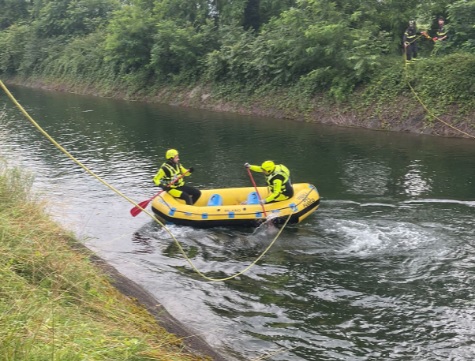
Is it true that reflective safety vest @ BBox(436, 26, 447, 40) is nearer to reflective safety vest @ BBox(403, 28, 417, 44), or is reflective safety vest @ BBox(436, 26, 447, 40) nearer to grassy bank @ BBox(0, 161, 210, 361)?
reflective safety vest @ BBox(403, 28, 417, 44)

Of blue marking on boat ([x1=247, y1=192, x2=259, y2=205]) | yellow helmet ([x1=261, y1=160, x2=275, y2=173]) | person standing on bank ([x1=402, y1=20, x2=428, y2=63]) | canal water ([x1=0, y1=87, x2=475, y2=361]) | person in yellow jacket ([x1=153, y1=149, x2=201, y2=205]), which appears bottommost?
canal water ([x1=0, y1=87, x2=475, y2=361])

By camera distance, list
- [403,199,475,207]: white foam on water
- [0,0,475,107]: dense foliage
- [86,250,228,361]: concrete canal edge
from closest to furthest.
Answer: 1. [86,250,228,361]: concrete canal edge
2. [403,199,475,207]: white foam on water
3. [0,0,475,107]: dense foliage

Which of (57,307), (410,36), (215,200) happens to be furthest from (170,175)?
(410,36)

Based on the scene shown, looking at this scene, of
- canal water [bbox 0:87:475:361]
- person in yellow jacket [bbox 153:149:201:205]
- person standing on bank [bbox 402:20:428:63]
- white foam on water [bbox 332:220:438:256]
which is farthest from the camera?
person standing on bank [bbox 402:20:428:63]

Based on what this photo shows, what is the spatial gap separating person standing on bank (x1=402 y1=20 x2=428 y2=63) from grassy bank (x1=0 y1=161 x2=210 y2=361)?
54.5 ft

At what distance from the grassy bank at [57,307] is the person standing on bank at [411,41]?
1662cm

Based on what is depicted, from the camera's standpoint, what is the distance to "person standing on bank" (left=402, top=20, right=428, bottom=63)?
20.0 meters

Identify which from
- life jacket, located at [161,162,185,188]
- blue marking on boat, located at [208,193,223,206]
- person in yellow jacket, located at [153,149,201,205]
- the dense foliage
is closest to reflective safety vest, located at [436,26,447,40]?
the dense foliage

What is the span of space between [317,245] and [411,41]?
45.8 feet

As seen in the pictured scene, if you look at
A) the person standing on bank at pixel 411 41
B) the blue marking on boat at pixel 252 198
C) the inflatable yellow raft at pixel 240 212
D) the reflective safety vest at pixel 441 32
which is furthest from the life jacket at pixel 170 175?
the reflective safety vest at pixel 441 32

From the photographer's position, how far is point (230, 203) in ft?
36.7

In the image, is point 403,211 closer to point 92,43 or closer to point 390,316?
point 390,316

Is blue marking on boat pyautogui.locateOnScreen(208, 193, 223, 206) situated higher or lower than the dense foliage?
lower

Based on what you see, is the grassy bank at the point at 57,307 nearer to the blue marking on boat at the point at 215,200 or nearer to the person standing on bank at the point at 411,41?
the blue marking on boat at the point at 215,200
